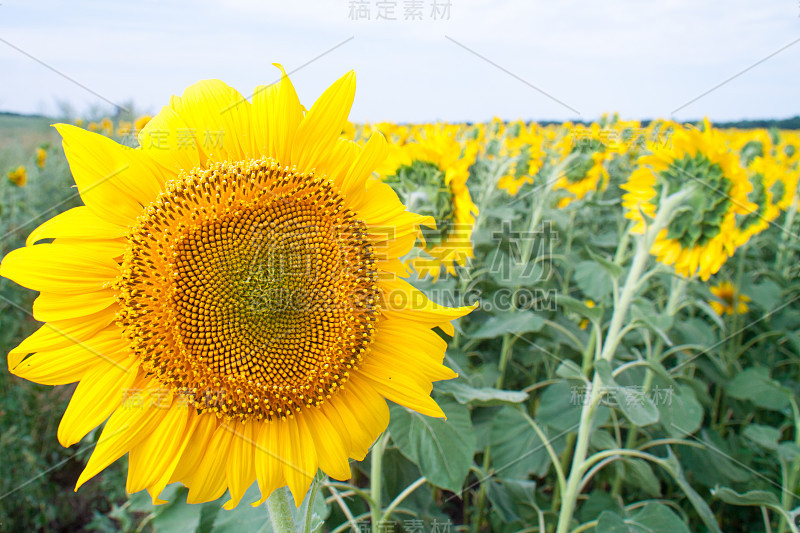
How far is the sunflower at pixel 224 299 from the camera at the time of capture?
3.41 ft

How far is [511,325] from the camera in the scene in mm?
2414

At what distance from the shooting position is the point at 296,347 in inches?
44.4

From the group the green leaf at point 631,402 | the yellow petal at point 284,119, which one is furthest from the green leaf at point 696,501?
the yellow petal at point 284,119

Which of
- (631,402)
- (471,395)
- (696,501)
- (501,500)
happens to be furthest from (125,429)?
(696,501)

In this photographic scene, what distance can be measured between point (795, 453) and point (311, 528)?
2.33 meters

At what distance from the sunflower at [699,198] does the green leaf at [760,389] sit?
1134 mm

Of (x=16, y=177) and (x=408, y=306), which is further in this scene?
(x=16, y=177)

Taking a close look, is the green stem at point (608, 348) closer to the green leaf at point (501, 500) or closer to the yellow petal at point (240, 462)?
the green leaf at point (501, 500)

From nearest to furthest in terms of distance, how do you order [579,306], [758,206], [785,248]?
[579,306], [758,206], [785,248]

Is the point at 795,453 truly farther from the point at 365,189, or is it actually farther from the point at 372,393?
the point at 365,189

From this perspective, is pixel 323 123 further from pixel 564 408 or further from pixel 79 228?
pixel 564 408

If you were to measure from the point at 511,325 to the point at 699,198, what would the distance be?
1124mm

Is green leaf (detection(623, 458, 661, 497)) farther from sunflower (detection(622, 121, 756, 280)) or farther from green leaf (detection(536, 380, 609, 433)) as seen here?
sunflower (detection(622, 121, 756, 280))

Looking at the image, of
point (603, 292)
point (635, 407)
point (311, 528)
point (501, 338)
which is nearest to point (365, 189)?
point (311, 528)
